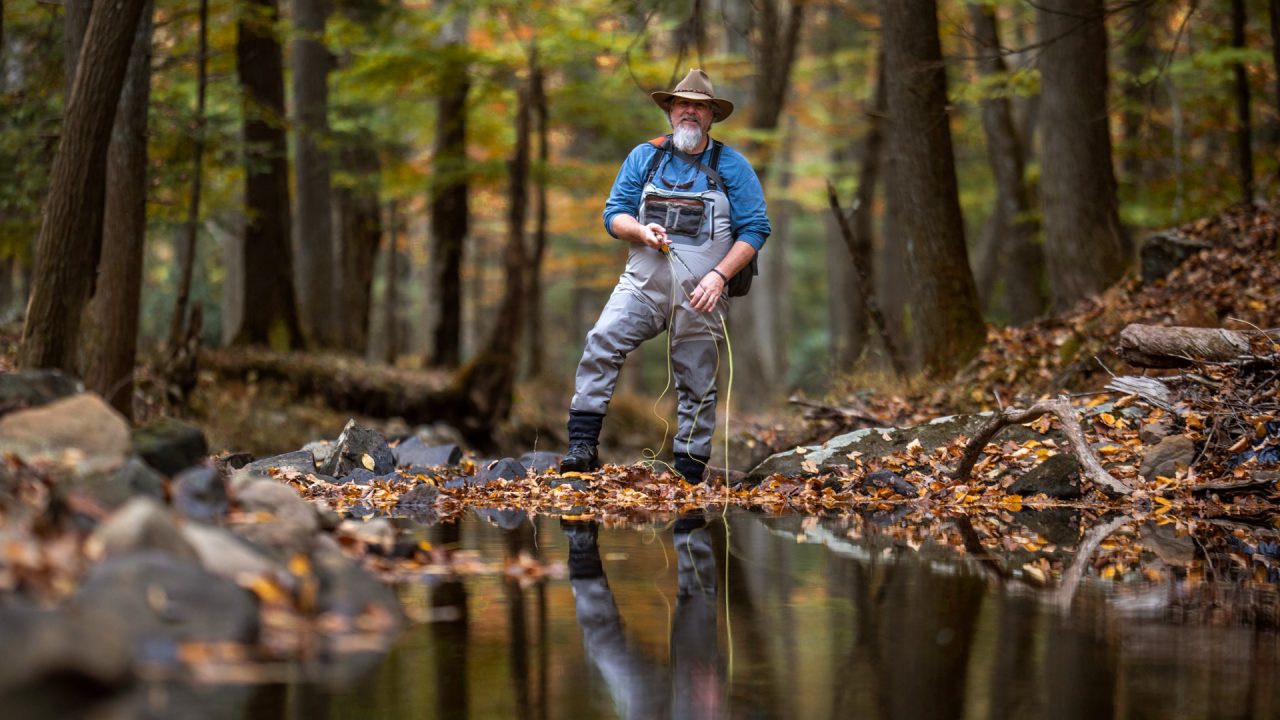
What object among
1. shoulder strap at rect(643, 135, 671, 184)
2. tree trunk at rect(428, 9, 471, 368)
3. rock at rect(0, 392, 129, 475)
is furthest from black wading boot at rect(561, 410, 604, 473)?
tree trunk at rect(428, 9, 471, 368)

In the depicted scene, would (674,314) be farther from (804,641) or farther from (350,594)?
(350,594)

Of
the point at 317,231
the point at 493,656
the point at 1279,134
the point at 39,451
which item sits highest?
the point at 1279,134

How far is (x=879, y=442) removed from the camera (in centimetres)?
952

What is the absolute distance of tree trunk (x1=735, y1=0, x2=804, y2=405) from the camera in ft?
76.4

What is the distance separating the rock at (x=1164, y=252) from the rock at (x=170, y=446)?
974 centimetres

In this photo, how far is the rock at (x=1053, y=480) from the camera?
8.15 meters

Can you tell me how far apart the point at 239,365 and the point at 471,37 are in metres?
12.7

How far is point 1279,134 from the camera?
22141 mm

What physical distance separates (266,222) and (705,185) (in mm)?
11981

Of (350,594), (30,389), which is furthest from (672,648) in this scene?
(30,389)

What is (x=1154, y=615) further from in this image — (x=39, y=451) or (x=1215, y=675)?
(x=39, y=451)

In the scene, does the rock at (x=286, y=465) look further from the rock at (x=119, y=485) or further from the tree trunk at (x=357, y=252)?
the tree trunk at (x=357, y=252)

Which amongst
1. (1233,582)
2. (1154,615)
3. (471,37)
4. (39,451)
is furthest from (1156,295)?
(471,37)

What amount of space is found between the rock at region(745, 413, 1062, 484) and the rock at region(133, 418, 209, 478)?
4504mm
